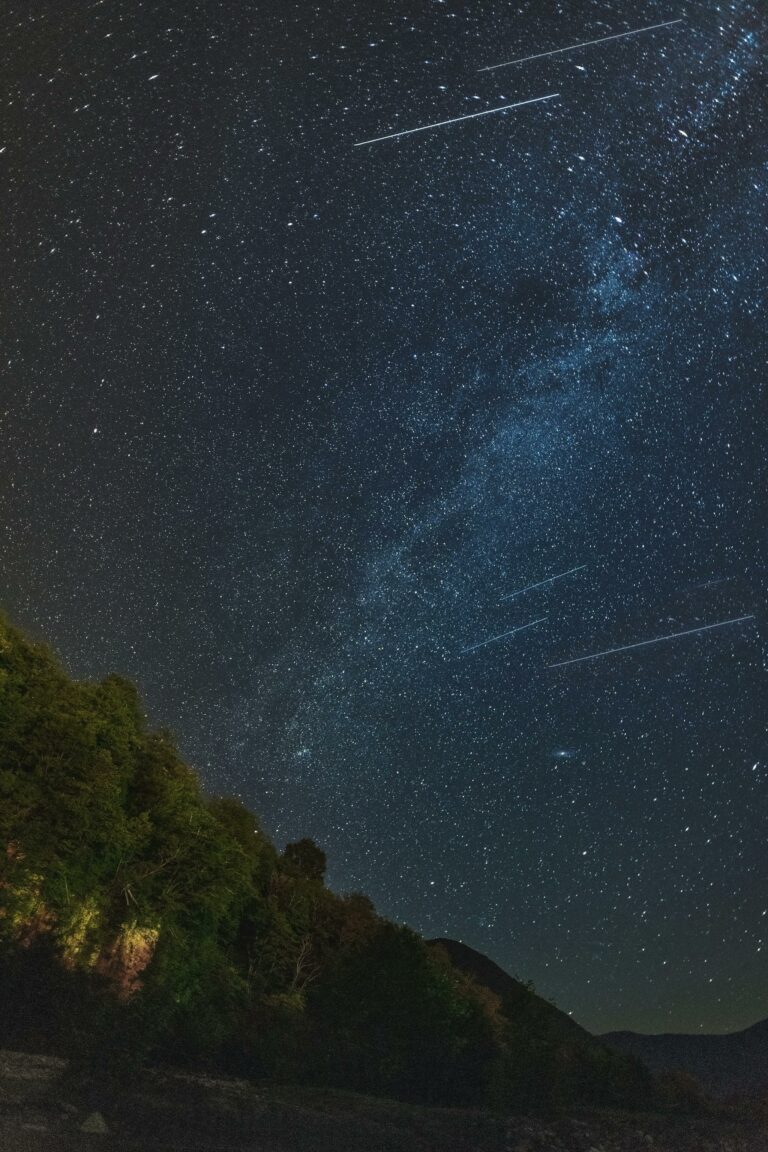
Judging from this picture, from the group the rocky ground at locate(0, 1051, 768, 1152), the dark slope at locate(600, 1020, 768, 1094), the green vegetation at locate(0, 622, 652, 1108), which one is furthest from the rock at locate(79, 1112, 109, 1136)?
the dark slope at locate(600, 1020, 768, 1094)

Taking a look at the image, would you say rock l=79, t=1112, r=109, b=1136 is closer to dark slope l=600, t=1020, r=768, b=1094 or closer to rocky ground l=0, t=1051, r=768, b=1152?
rocky ground l=0, t=1051, r=768, b=1152

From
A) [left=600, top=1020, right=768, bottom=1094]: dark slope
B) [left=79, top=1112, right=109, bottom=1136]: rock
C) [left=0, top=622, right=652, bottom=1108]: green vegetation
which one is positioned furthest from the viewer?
[left=600, top=1020, right=768, bottom=1094]: dark slope

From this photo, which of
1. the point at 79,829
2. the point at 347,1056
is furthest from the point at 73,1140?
the point at 347,1056

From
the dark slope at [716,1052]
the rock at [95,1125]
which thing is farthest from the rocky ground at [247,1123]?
the dark slope at [716,1052]

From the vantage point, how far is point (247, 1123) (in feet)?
71.1

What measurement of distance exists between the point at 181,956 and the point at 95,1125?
14826mm

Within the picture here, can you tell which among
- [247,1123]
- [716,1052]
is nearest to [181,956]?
[247,1123]

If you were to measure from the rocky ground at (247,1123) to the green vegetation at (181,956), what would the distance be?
5.04ft

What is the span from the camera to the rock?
17.1m

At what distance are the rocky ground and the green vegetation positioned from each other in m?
1.54

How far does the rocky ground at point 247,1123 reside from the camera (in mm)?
17188

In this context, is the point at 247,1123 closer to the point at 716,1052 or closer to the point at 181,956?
the point at 181,956

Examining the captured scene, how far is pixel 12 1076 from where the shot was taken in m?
18.9

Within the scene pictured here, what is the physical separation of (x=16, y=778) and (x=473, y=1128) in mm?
17519
